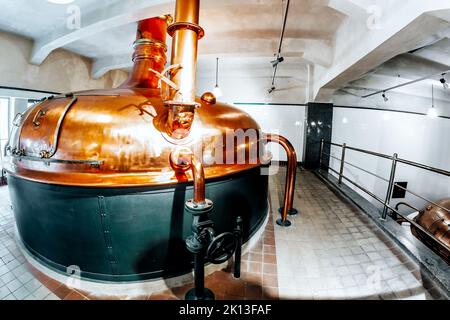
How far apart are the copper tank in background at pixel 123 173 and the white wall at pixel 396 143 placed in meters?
6.78

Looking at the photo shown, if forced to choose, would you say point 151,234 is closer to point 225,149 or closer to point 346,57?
point 225,149

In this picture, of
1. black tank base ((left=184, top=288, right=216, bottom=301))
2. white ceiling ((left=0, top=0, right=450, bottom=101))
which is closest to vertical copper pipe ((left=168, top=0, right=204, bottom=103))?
white ceiling ((left=0, top=0, right=450, bottom=101))

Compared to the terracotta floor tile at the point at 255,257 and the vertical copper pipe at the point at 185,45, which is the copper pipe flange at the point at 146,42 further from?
the terracotta floor tile at the point at 255,257

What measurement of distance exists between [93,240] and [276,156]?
7.14 metres

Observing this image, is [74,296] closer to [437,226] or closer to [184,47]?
[184,47]

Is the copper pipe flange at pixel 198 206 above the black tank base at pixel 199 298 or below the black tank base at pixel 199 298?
above

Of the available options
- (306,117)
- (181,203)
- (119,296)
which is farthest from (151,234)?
(306,117)

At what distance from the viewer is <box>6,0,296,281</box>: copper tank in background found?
1948 millimetres

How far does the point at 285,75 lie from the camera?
25.6 ft

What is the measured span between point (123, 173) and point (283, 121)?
7.09 metres

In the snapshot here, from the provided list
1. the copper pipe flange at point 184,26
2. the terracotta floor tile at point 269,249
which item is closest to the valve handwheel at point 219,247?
the terracotta floor tile at point 269,249

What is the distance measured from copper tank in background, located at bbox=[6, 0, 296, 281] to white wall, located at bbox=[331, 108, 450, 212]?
6776 mm

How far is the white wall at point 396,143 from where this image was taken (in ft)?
25.0

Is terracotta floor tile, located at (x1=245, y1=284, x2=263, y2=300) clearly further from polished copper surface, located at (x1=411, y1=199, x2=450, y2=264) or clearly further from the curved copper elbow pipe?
polished copper surface, located at (x1=411, y1=199, x2=450, y2=264)
